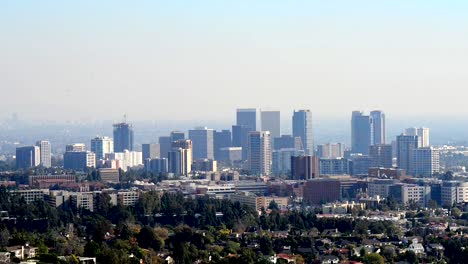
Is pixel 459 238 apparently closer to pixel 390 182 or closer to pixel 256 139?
pixel 390 182

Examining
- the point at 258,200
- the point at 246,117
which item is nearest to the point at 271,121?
the point at 246,117

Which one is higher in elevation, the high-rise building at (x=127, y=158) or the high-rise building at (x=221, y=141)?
the high-rise building at (x=221, y=141)

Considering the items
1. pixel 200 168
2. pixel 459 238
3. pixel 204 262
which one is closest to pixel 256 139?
pixel 200 168

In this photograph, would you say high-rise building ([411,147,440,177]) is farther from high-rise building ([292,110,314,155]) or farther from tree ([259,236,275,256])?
tree ([259,236,275,256])

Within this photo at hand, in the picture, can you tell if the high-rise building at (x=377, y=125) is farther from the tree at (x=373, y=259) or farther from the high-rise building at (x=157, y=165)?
the tree at (x=373, y=259)

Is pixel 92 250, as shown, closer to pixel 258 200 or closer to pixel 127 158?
pixel 258 200

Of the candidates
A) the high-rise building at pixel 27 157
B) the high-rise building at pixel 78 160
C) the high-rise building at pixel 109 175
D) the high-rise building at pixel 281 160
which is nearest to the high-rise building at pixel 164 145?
the high-rise building at pixel 281 160

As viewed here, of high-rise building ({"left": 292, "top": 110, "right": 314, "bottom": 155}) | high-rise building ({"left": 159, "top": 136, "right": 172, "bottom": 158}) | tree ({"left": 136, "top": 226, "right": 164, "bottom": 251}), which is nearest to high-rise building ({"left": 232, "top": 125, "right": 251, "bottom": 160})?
high-rise building ({"left": 292, "top": 110, "right": 314, "bottom": 155})
